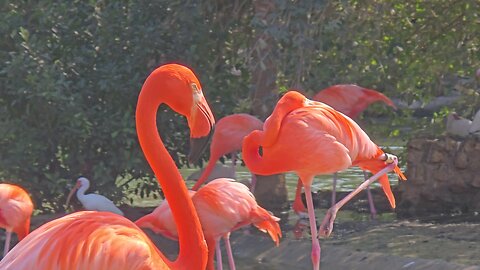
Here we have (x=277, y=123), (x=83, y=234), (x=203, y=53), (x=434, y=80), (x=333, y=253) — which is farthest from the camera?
(x=434, y=80)

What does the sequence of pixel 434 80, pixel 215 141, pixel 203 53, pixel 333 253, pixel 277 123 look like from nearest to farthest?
pixel 277 123, pixel 333 253, pixel 215 141, pixel 203 53, pixel 434 80

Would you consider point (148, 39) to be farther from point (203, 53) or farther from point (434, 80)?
point (434, 80)

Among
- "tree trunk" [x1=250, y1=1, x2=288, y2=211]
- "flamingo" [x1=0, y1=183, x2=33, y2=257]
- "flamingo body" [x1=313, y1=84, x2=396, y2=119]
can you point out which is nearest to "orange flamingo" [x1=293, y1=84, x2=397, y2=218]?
"flamingo body" [x1=313, y1=84, x2=396, y2=119]

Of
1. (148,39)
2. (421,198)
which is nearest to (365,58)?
(421,198)

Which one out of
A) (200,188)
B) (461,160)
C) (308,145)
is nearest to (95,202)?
(200,188)

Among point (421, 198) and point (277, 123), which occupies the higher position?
point (277, 123)

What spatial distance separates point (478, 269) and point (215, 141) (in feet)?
9.03

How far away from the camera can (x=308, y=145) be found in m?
5.42

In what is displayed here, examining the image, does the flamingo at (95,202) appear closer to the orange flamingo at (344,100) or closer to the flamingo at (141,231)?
the orange flamingo at (344,100)

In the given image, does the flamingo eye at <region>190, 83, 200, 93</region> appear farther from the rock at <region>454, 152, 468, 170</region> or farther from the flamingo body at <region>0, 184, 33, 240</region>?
the rock at <region>454, 152, 468, 170</region>

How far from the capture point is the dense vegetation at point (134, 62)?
7570mm

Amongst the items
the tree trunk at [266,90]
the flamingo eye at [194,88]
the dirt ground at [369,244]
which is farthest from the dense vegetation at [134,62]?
the flamingo eye at [194,88]

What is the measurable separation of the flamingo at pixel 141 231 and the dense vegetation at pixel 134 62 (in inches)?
149

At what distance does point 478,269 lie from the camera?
220 inches
